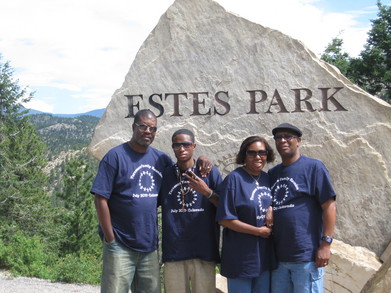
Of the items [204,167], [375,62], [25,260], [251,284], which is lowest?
[25,260]

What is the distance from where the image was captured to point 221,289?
16.2 feet

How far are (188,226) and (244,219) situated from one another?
455 mm

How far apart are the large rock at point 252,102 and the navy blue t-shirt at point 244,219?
1.75 metres

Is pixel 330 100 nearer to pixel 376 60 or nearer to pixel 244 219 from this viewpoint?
pixel 244 219

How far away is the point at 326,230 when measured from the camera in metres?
3.34

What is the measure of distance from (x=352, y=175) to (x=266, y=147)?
6.05 feet

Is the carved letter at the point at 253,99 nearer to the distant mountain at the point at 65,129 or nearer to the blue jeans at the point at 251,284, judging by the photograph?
the blue jeans at the point at 251,284

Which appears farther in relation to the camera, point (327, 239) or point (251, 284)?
point (251, 284)

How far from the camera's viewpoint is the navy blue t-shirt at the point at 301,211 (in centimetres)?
334

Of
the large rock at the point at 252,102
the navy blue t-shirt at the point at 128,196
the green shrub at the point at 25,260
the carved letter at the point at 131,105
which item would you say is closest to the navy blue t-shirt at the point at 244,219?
the navy blue t-shirt at the point at 128,196

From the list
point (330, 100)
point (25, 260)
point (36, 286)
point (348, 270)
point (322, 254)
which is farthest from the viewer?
point (25, 260)

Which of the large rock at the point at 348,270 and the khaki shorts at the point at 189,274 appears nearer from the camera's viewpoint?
the khaki shorts at the point at 189,274

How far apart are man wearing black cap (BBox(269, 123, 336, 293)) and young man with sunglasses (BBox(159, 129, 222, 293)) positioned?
50 centimetres

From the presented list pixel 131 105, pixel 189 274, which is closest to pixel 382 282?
pixel 189 274
